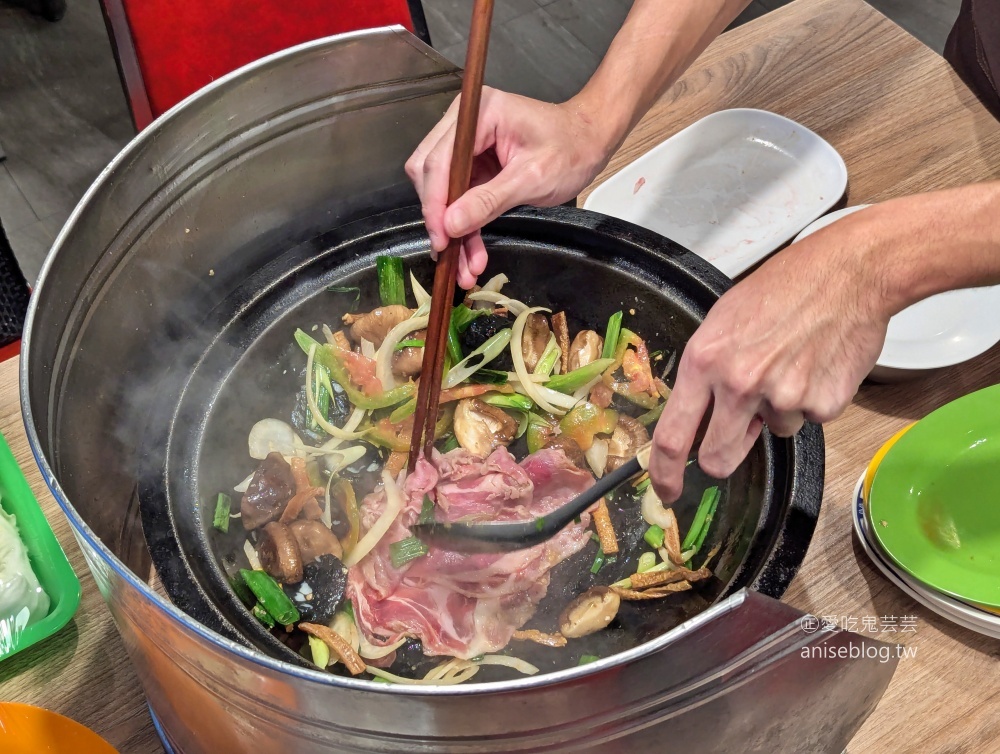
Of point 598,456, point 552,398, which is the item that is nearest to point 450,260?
point 552,398

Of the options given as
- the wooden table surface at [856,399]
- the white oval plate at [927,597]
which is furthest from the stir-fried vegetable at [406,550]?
the white oval plate at [927,597]

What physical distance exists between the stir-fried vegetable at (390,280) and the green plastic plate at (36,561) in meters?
0.91

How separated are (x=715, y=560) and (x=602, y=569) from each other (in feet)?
0.82

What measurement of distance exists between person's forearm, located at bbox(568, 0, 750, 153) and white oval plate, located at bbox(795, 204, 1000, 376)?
535mm

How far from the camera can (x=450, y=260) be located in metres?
1.58

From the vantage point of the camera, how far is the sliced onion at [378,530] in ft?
5.65

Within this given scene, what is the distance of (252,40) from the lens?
2604 mm

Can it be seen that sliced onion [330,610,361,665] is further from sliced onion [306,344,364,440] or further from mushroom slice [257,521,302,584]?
sliced onion [306,344,364,440]

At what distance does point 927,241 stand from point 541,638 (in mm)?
1060

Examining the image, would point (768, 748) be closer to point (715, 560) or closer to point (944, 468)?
point (715, 560)

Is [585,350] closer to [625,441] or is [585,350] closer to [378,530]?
[625,441]

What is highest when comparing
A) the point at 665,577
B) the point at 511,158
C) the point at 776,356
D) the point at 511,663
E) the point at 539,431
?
the point at 511,158

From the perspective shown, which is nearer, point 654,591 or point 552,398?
point 654,591

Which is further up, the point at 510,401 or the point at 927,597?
the point at 510,401
